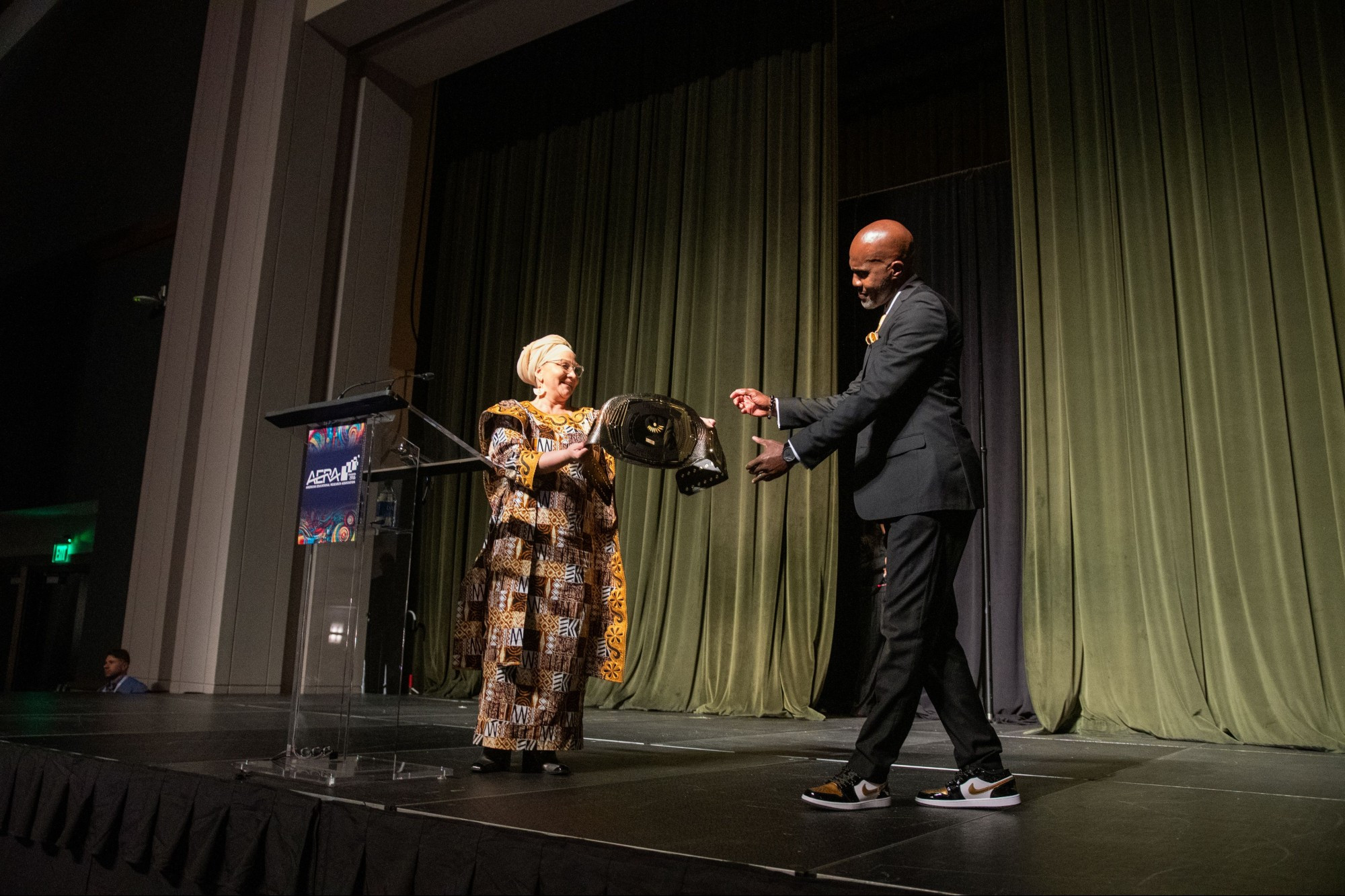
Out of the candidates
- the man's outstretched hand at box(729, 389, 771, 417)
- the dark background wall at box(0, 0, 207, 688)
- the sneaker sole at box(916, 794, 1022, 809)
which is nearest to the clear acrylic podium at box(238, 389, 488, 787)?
the man's outstretched hand at box(729, 389, 771, 417)

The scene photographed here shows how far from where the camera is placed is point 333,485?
7.77 feet

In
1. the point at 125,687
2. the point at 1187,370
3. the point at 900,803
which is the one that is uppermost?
the point at 1187,370

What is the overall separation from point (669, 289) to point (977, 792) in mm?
4929

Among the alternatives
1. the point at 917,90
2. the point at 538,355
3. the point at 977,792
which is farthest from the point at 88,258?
the point at 977,792

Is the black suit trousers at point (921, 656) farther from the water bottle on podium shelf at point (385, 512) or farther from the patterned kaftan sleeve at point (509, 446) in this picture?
the water bottle on podium shelf at point (385, 512)

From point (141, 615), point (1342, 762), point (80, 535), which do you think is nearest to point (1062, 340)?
point (1342, 762)

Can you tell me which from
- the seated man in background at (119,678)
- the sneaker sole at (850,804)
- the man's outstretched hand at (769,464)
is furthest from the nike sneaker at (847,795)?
the seated man in background at (119,678)

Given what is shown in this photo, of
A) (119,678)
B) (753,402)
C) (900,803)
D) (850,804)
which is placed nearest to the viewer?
(850,804)

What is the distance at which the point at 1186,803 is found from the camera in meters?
2.28

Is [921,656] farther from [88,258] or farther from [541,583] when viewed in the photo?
[88,258]

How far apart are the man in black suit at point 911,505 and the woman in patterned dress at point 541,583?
0.71 m

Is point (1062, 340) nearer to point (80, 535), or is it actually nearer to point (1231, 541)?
point (1231, 541)

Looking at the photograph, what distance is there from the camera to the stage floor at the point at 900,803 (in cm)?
153

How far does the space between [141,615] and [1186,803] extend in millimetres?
5895
